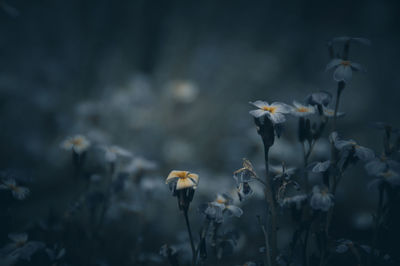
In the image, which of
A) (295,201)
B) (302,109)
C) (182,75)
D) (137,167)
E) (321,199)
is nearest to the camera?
(321,199)

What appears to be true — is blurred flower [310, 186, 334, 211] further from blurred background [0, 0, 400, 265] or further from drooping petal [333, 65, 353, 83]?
blurred background [0, 0, 400, 265]

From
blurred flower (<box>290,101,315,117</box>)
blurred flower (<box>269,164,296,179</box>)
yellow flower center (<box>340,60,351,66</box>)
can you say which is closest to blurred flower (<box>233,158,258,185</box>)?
blurred flower (<box>269,164,296,179</box>)

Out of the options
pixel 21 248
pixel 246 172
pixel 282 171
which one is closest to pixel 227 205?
pixel 246 172

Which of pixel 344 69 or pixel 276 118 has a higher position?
pixel 344 69

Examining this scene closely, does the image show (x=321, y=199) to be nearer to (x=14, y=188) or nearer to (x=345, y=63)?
(x=345, y=63)

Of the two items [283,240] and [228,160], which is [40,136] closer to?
[228,160]

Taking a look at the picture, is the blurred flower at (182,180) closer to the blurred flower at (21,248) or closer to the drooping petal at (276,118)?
the drooping petal at (276,118)

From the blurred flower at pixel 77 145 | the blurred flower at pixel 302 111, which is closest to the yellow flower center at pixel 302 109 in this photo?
the blurred flower at pixel 302 111
